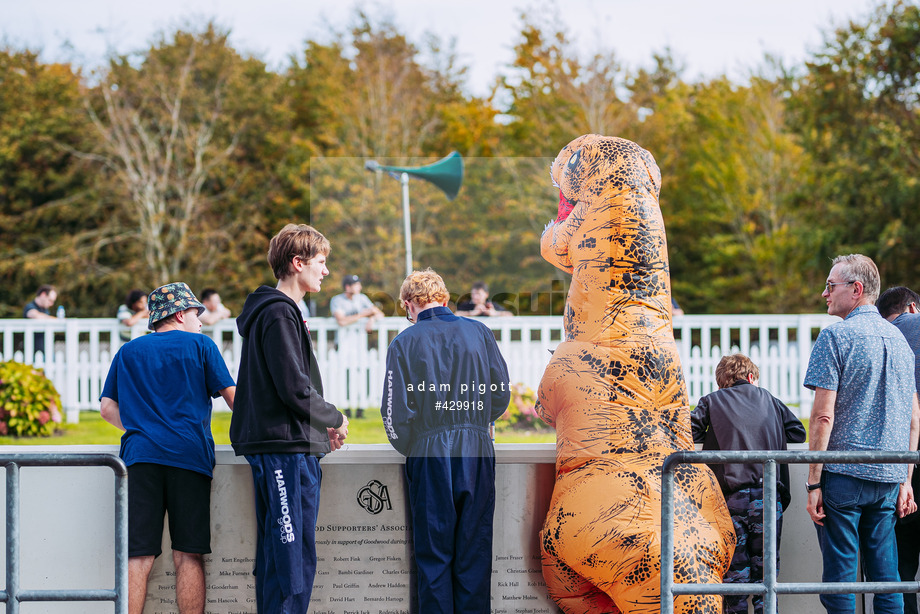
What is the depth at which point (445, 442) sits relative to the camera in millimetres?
3662

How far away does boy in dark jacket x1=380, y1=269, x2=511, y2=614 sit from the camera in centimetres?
364

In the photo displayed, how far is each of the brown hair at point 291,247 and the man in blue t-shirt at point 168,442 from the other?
0.49m

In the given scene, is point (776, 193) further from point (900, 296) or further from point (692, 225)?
point (900, 296)

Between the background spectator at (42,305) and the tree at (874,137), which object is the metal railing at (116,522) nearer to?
the background spectator at (42,305)

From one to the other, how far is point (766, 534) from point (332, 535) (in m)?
1.93

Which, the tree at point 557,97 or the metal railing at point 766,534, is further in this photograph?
the tree at point 557,97

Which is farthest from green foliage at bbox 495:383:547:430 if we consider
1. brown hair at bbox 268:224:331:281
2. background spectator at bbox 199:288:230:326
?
background spectator at bbox 199:288:230:326

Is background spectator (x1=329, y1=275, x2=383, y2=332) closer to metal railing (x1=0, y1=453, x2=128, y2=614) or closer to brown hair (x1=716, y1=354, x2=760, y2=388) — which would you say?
metal railing (x1=0, y1=453, x2=128, y2=614)

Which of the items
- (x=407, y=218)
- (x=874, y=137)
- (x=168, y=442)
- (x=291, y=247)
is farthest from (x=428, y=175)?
(x=874, y=137)

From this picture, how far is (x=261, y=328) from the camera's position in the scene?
11.8 feet

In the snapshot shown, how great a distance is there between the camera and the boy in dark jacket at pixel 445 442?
3637mm

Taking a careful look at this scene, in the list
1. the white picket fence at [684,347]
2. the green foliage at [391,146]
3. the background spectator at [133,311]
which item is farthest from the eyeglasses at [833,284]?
the green foliage at [391,146]

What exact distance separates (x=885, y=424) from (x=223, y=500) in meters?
3.07

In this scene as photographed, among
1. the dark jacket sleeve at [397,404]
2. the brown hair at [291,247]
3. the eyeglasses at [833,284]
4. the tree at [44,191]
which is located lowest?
the dark jacket sleeve at [397,404]
